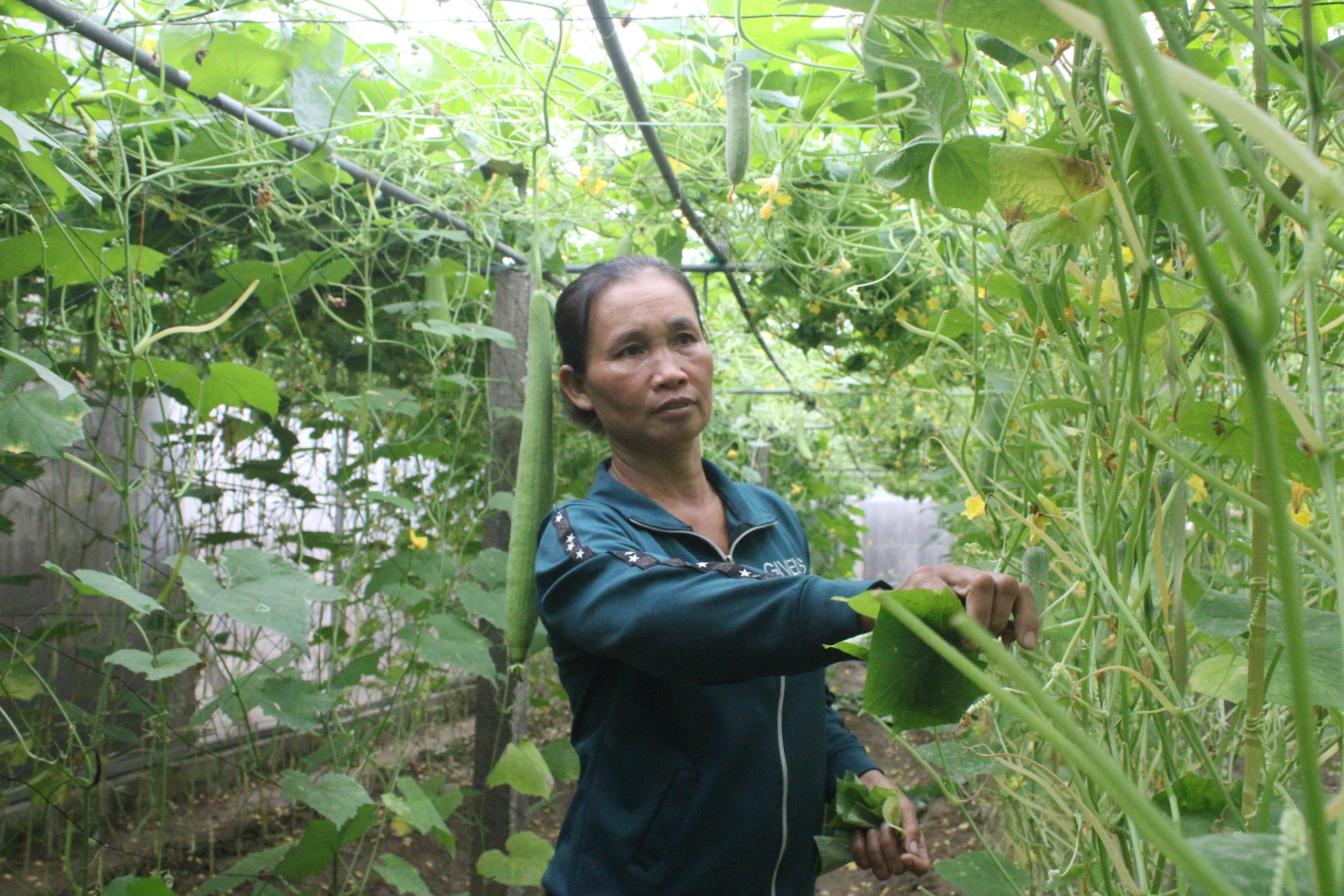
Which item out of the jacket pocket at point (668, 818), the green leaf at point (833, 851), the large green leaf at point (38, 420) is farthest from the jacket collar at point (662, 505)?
the large green leaf at point (38, 420)

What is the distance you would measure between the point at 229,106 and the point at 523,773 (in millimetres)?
1293

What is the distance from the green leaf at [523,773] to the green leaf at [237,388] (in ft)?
2.68

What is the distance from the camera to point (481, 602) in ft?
5.72

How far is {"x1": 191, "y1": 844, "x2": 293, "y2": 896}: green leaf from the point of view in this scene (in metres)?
1.46

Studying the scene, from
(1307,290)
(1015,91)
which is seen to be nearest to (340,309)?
(1015,91)

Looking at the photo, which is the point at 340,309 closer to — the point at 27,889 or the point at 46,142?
the point at 46,142

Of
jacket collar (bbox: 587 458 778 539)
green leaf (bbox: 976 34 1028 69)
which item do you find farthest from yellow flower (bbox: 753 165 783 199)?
green leaf (bbox: 976 34 1028 69)

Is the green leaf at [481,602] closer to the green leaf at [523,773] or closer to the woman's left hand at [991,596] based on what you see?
the green leaf at [523,773]

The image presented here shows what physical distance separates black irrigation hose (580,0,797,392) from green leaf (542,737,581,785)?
1229 millimetres

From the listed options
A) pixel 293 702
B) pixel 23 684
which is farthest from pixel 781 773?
pixel 23 684

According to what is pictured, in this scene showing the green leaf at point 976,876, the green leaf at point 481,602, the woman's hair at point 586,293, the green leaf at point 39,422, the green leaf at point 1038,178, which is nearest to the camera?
the green leaf at point 1038,178

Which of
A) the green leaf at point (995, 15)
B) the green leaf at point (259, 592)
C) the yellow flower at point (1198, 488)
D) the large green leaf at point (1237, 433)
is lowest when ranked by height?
the green leaf at point (259, 592)

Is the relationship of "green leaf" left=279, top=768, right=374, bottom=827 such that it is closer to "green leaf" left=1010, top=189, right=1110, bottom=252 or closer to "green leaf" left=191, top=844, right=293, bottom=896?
"green leaf" left=191, top=844, right=293, bottom=896

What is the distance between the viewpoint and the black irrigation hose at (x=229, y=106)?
1.09 metres
